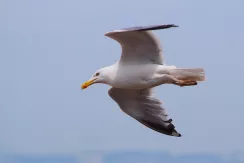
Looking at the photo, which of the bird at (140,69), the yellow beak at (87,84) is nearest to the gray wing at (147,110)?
the bird at (140,69)

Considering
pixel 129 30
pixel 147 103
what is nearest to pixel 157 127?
pixel 147 103

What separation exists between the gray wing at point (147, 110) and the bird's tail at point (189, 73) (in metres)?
1.14

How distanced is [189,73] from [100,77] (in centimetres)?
126

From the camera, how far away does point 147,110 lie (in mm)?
10570

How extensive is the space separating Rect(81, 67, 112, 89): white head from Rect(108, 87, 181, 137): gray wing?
0.65 meters

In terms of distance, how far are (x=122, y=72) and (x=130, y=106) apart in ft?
3.54

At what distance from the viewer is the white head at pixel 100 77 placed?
9.77 m

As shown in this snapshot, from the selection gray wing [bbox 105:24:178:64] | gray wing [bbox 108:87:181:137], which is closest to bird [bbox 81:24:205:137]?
gray wing [bbox 105:24:178:64]

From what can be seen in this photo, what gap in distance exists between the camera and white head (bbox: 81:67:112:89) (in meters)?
9.77

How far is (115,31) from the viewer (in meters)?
9.16

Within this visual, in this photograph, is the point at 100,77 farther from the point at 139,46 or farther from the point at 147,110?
the point at 147,110

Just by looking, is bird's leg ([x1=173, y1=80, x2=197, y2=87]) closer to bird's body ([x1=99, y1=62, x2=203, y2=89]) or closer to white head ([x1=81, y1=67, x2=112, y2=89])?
bird's body ([x1=99, y1=62, x2=203, y2=89])

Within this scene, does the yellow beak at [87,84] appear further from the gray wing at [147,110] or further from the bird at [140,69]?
the gray wing at [147,110]

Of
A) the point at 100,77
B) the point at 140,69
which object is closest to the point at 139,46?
the point at 140,69
